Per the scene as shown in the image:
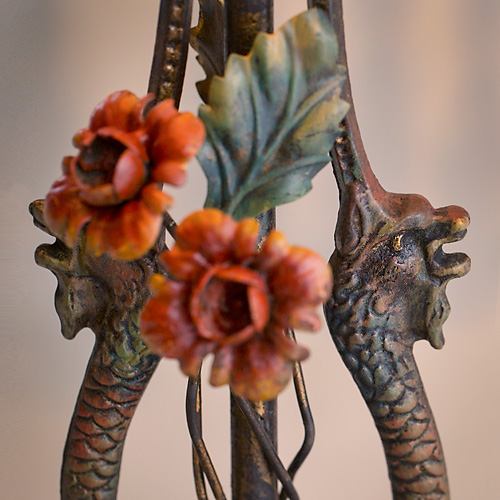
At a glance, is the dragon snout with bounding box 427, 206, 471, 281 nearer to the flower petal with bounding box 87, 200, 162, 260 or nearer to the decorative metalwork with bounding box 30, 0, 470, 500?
the decorative metalwork with bounding box 30, 0, 470, 500

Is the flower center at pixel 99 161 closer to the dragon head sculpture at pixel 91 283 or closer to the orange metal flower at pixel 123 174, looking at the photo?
the orange metal flower at pixel 123 174

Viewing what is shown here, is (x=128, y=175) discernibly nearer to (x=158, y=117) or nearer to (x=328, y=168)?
(x=158, y=117)

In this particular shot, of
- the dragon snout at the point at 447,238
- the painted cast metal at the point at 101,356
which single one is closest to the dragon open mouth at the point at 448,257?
the dragon snout at the point at 447,238

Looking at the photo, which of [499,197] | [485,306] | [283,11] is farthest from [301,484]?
[283,11]

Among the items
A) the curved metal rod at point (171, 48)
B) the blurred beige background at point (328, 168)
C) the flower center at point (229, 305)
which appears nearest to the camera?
the flower center at point (229, 305)

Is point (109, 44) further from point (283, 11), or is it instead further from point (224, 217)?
point (224, 217)

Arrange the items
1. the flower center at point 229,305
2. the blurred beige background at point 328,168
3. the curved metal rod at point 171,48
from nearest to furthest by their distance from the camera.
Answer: the flower center at point 229,305, the curved metal rod at point 171,48, the blurred beige background at point 328,168

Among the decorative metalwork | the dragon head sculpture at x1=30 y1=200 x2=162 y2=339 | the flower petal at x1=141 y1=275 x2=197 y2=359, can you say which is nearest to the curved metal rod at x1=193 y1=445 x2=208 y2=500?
the decorative metalwork

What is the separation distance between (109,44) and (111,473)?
48 cm

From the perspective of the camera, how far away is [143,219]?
1.05 feet

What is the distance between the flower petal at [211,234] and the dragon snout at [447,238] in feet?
0.77

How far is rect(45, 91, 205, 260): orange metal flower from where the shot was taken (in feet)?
1.06

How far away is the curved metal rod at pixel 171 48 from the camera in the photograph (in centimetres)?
45

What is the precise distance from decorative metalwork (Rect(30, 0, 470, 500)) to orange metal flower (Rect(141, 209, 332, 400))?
157 millimetres
